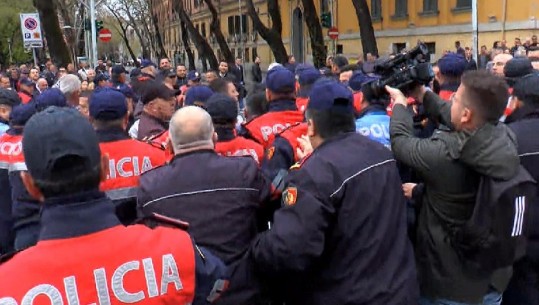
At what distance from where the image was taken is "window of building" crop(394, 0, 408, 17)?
112 ft

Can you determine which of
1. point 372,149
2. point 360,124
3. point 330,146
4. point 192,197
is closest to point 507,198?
point 372,149

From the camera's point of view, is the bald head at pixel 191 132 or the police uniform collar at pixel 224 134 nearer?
the bald head at pixel 191 132

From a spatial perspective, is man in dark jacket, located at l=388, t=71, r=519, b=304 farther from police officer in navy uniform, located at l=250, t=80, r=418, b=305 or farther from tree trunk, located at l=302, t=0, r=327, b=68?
tree trunk, located at l=302, t=0, r=327, b=68

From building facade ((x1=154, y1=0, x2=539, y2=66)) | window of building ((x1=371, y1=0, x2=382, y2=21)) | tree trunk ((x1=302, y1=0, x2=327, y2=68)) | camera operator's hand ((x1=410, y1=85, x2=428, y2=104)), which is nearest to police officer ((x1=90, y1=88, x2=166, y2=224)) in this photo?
camera operator's hand ((x1=410, y1=85, x2=428, y2=104))

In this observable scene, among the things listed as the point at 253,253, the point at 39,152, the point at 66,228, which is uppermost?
the point at 39,152

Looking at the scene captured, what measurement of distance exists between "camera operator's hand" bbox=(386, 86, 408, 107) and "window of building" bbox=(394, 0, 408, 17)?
3137cm

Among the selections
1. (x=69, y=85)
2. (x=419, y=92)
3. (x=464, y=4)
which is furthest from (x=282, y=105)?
(x=464, y=4)

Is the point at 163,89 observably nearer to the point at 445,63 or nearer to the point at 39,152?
the point at 445,63

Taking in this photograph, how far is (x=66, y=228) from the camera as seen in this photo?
2.17 metres

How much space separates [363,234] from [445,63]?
3.91m

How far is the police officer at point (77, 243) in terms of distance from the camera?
2115mm

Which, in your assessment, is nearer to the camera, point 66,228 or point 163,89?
point 66,228

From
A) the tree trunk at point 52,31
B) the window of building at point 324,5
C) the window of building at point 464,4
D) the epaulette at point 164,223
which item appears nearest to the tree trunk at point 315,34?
the window of building at point 464,4

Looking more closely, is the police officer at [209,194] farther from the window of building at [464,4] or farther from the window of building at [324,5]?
the window of building at [324,5]
